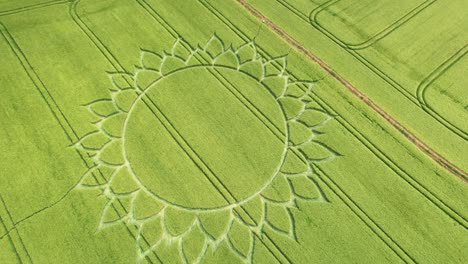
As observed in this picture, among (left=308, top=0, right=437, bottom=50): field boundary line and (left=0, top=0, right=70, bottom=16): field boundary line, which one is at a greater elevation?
(left=308, top=0, right=437, bottom=50): field boundary line

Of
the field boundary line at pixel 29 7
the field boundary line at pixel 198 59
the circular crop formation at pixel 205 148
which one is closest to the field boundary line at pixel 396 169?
the circular crop formation at pixel 205 148

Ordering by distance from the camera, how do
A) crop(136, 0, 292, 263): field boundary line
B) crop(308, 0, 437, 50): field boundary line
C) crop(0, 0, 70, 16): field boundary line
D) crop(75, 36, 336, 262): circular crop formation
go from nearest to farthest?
crop(136, 0, 292, 263): field boundary line < crop(75, 36, 336, 262): circular crop formation < crop(0, 0, 70, 16): field boundary line < crop(308, 0, 437, 50): field boundary line

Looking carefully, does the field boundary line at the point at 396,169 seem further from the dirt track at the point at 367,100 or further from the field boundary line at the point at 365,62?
the field boundary line at the point at 365,62

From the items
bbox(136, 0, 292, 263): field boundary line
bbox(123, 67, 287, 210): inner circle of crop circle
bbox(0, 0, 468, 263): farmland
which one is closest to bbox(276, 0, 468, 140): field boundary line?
bbox(0, 0, 468, 263): farmland

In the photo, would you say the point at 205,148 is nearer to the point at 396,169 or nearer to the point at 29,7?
the point at 396,169

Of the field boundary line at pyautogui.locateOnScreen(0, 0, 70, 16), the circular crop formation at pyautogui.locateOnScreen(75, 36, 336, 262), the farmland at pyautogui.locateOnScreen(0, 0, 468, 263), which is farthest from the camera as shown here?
the field boundary line at pyautogui.locateOnScreen(0, 0, 70, 16)

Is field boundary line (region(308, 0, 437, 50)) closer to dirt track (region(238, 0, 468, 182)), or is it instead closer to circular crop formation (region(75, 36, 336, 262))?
dirt track (region(238, 0, 468, 182))
